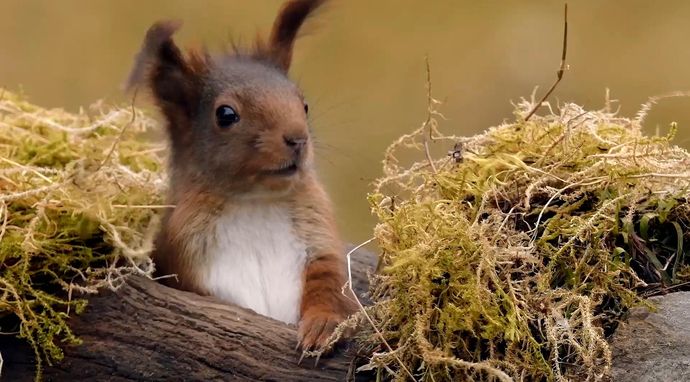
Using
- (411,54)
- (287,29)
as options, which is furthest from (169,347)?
(411,54)

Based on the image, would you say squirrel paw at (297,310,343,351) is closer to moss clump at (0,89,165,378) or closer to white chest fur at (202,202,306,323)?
white chest fur at (202,202,306,323)

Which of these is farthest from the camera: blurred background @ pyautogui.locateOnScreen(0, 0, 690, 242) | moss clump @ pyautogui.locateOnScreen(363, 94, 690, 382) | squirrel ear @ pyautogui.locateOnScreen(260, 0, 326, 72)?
blurred background @ pyautogui.locateOnScreen(0, 0, 690, 242)

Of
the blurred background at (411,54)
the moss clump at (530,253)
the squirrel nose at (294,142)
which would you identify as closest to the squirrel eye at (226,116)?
the squirrel nose at (294,142)

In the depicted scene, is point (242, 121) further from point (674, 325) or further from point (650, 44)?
point (650, 44)

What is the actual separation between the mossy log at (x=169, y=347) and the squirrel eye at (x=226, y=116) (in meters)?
0.40

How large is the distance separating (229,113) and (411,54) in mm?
3225

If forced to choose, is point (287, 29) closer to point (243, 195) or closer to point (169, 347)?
point (243, 195)

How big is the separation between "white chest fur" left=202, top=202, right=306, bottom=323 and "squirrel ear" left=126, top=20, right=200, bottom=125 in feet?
0.89

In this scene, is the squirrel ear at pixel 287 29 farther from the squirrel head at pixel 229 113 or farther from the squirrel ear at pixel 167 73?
the squirrel ear at pixel 167 73

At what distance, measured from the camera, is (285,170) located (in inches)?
80.0

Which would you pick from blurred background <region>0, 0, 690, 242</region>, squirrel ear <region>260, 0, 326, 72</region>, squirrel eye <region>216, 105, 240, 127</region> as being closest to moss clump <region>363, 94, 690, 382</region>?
squirrel eye <region>216, 105, 240, 127</region>

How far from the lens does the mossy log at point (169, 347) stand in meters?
1.79

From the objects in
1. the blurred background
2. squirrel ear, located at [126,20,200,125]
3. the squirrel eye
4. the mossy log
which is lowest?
the mossy log

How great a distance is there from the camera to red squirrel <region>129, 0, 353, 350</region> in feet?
6.67
